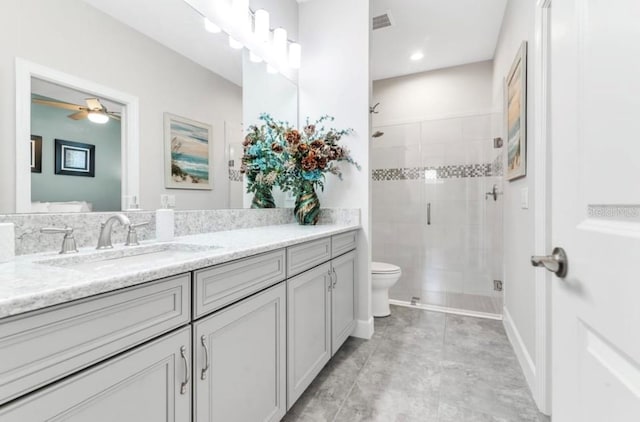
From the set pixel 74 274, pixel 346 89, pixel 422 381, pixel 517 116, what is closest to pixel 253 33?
pixel 346 89

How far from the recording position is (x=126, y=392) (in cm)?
71

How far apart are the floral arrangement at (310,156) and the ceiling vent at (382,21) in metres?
1.14

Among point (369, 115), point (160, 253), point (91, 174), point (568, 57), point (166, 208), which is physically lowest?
point (160, 253)

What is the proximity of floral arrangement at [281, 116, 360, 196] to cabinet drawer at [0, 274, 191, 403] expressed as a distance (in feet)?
4.64

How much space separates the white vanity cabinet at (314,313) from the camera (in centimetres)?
140

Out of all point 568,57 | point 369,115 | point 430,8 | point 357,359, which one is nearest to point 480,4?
point 430,8

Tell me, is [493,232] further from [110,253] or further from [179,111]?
[110,253]

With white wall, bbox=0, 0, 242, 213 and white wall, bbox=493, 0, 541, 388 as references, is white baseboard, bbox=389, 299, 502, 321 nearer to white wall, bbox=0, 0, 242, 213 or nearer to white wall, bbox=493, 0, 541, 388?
white wall, bbox=493, 0, 541, 388

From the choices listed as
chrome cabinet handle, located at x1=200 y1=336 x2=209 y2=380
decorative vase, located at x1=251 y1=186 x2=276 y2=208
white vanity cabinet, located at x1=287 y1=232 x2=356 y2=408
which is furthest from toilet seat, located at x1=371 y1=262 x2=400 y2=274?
chrome cabinet handle, located at x1=200 y1=336 x2=209 y2=380

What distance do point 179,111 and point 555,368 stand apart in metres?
1.76

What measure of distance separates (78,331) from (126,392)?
205 mm

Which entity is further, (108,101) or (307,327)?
(307,327)

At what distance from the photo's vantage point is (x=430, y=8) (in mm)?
2523

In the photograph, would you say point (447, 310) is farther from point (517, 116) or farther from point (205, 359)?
point (205, 359)
